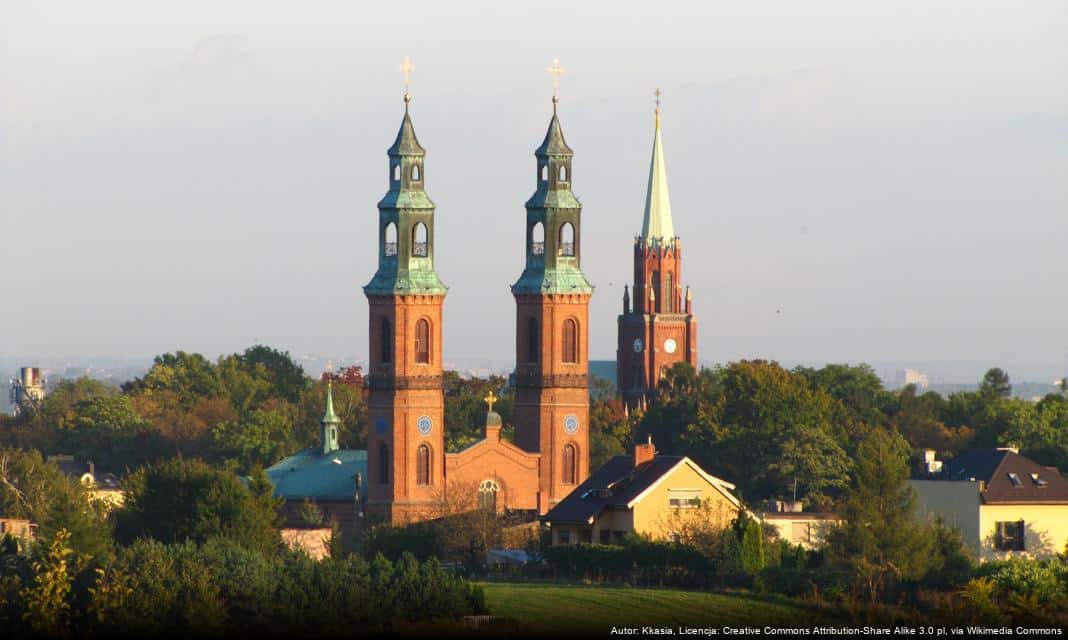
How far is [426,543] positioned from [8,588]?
26416 mm

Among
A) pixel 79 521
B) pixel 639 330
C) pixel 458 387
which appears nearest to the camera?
pixel 79 521

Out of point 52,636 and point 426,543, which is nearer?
point 52,636

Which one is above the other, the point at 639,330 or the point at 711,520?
the point at 639,330

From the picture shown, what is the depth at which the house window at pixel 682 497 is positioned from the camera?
96688mm

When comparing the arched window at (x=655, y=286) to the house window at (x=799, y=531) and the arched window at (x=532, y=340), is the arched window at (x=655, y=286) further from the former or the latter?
the house window at (x=799, y=531)

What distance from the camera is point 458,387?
484 ft

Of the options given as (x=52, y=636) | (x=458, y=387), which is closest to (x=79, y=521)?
(x=52, y=636)

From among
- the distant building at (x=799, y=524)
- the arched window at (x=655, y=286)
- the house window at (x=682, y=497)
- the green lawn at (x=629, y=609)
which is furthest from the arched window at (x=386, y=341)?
the arched window at (x=655, y=286)

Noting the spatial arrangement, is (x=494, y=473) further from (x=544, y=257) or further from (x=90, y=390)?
(x=90, y=390)

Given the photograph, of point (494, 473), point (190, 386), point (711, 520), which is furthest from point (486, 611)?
point (190, 386)

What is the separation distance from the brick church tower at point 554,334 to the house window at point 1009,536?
24992 mm

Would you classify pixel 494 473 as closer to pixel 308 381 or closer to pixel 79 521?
pixel 79 521

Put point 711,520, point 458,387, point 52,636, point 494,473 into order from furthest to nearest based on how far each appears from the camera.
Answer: point 458,387 → point 494,473 → point 711,520 → point 52,636

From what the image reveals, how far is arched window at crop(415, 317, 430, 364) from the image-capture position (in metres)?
115
